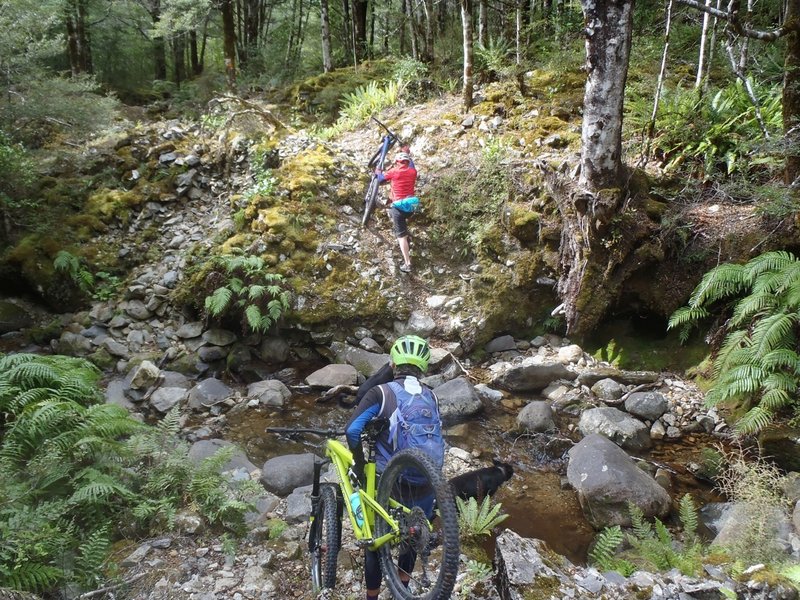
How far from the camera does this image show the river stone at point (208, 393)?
7.58m

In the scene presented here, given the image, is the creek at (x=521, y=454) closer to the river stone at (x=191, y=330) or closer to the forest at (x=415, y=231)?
the forest at (x=415, y=231)

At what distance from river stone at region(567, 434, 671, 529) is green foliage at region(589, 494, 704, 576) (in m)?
0.41

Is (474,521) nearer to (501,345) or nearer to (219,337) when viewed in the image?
(501,345)

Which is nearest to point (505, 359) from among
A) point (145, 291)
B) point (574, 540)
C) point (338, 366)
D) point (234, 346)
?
point (338, 366)

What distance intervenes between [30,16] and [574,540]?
12663 mm

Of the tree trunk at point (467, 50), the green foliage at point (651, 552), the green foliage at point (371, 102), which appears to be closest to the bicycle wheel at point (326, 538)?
the green foliage at point (651, 552)

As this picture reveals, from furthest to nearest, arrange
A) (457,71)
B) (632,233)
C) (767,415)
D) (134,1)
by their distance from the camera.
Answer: (134,1)
(457,71)
(632,233)
(767,415)

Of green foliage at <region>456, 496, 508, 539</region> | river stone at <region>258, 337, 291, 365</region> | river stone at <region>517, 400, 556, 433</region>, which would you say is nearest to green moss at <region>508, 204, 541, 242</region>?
river stone at <region>517, 400, 556, 433</region>

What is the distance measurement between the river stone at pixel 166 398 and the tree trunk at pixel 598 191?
6.66 m

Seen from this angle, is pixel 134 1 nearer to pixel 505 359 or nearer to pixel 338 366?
pixel 338 366

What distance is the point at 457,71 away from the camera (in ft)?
45.4

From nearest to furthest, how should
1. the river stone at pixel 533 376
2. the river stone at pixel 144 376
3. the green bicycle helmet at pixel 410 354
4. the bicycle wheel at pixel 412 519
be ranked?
1. the bicycle wheel at pixel 412 519
2. the green bicycle helmet at pixel 410 354
3. the river stone at pixel 144 376
4. the river stone at pixel 533 376

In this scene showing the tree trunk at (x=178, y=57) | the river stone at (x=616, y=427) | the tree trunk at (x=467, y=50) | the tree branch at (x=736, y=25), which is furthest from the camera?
the tree trunk at (x=178, y=57)

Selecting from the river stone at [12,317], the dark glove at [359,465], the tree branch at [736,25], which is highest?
the tree branch at [736,25]
